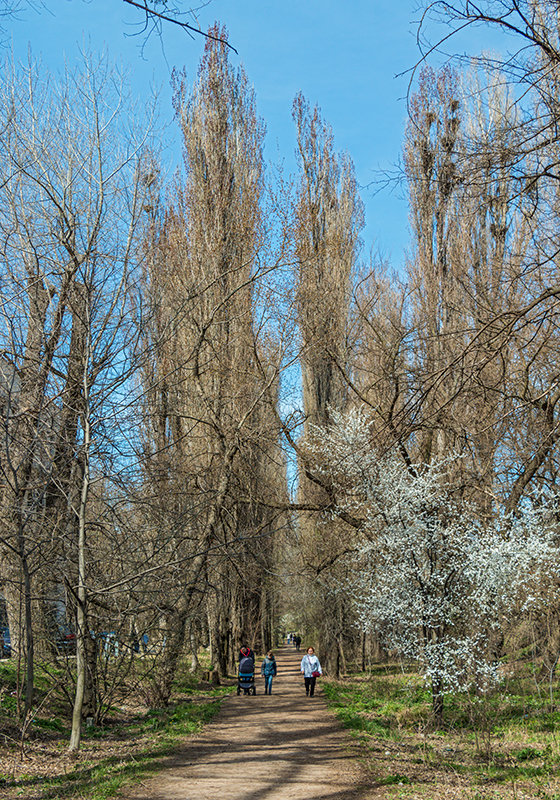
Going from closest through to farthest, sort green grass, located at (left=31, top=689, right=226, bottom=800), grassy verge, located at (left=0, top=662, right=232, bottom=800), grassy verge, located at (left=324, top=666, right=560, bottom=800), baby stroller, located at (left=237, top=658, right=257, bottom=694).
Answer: green grass, located at (left=31, top=689, right=226, bottom=800)
grassy verge, located at (left=0, top=662, right=232, bottom=800)
grassy verge, located at (left=324, top=666, right=560, bottom=800)
baby stroller, located at (left=237, top=658, right=257, bottom=694)

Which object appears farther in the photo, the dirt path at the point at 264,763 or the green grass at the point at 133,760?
the dirt path at the point at 264,763

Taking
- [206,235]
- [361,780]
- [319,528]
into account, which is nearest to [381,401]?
[319,528]

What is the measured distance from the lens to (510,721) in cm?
1076

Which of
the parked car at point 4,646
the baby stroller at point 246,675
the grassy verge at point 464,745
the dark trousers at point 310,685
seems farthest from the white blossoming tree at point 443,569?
the baby stroller at point 246,675

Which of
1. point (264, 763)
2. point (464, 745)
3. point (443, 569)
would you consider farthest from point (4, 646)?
point (443, 569)

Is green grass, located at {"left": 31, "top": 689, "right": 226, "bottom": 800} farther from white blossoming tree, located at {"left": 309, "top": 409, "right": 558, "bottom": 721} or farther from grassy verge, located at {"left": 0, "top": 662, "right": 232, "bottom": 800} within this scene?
white blossoming tree, located at {"left": 309, "top": 409, "right": 558, "bottom": 721}

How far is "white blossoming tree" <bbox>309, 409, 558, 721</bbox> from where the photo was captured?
33.6ft

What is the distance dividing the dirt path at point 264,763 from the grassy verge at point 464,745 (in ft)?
1.21

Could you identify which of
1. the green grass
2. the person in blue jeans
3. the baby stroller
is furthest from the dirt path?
the person in blue jeans

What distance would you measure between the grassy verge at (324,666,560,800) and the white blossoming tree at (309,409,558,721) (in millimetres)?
629

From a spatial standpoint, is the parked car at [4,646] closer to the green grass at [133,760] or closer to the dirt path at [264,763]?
the green grass at [133,760]

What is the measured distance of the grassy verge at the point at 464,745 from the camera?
22.4ft

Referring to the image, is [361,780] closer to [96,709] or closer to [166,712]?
[96,709]

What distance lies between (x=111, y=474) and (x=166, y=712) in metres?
5.73
